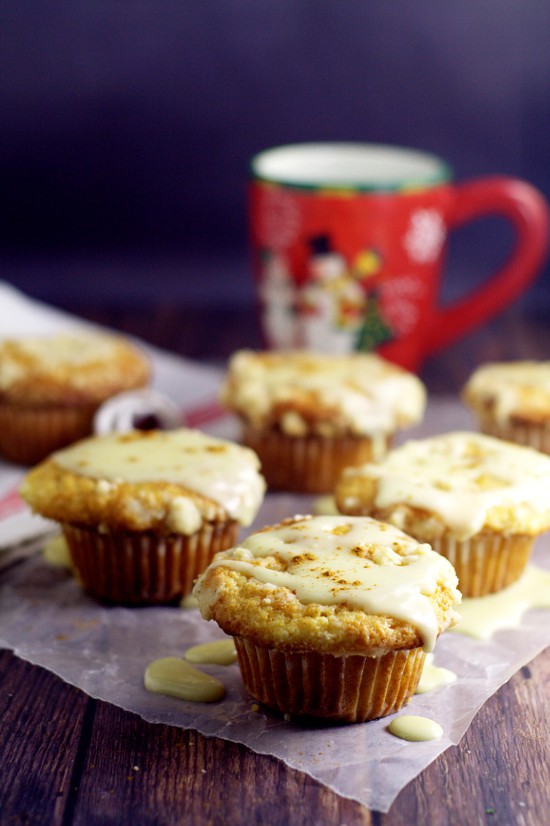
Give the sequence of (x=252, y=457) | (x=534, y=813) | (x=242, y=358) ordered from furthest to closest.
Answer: (x=242, y=358), (x=252, y=457), (x=534, y=813)

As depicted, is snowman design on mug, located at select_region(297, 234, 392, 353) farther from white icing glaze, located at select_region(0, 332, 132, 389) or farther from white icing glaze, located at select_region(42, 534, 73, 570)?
white icing glaze, located at select_region(42, 534, 73, 570)

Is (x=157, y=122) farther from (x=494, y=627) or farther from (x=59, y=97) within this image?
(x=494, y=627)

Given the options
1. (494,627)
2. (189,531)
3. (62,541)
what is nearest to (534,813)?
(494,627)

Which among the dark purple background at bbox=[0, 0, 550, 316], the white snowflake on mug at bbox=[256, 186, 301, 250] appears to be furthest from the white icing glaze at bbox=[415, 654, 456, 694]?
the dark purple background at bbox=[0, 0, 550, 316]

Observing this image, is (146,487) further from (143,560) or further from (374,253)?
(374,253)

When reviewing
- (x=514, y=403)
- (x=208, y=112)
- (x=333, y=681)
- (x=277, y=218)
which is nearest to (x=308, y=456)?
(x=514, y=403)
